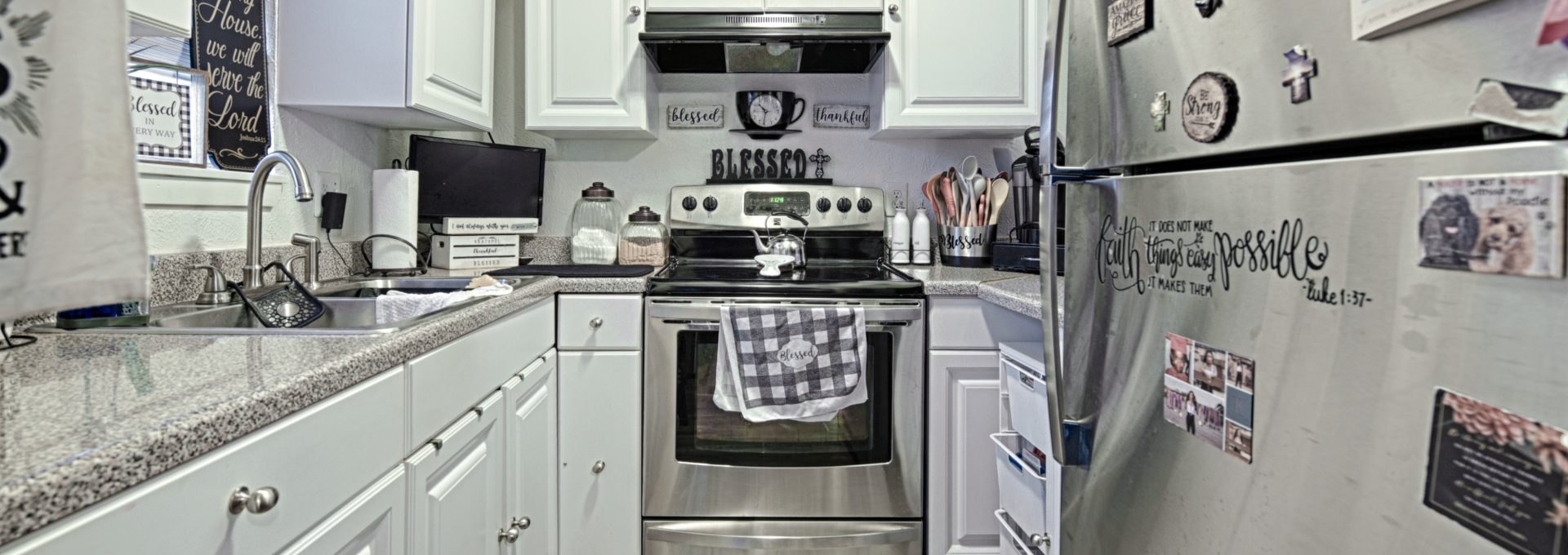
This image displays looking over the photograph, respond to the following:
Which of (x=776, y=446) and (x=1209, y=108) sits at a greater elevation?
(x=1209, y=108)

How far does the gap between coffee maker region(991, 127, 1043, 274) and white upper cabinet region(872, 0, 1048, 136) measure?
108 millimetres

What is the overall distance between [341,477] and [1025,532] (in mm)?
1195

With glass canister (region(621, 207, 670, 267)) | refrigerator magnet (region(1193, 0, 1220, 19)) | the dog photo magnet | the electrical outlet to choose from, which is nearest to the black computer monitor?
the electrical outlet

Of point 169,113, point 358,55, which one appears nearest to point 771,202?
point 358,55

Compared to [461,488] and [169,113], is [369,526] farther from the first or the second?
[169,113]

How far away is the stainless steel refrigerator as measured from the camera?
1.44 ft

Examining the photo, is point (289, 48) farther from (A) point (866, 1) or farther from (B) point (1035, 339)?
(B) point (1035, 339)

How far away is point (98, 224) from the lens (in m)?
0.56

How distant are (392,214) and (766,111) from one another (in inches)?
46.0

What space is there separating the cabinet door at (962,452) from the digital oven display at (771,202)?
0.75m

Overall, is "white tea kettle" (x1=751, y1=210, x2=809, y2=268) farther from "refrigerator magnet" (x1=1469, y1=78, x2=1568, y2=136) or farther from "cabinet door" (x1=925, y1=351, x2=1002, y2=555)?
"refrigerator magnet" (x1=1469, y1=78, x2=1568, y2=136)

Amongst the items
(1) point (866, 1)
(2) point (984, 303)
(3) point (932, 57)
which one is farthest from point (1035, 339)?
(1) point (866, 1)

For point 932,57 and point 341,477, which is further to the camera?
point 932,57

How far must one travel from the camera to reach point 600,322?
6.27 ft
